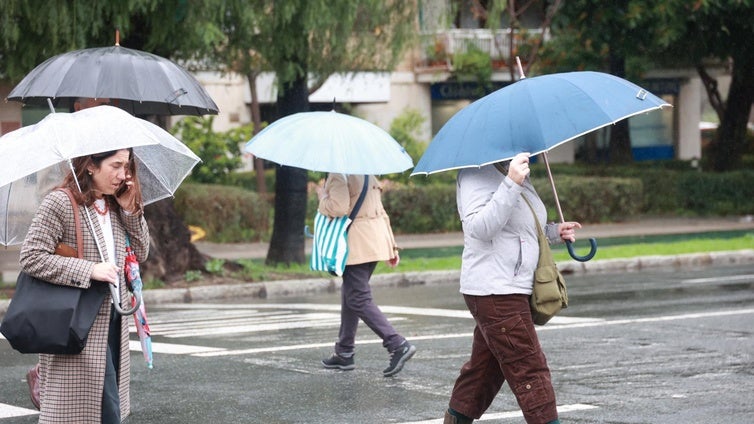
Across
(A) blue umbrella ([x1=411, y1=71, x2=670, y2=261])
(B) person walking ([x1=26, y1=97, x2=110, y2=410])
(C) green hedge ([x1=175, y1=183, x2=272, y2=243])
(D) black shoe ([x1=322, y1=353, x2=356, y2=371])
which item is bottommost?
(C) green hedge ([x1=175, y1=183, x2=272, y2=243])

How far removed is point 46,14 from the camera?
13.9m

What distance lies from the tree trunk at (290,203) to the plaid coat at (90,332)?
11.7m

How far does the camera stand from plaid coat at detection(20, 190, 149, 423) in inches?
201

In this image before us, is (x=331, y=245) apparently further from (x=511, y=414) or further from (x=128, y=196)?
(x=128, y=196)

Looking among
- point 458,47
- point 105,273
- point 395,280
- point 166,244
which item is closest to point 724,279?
point 395,280

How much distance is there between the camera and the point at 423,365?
9.03 metres

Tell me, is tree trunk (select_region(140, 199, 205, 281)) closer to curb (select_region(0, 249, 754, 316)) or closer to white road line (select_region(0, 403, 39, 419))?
curb (select_region(0, 249, 754, 316))

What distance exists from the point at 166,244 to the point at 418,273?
3389 mm

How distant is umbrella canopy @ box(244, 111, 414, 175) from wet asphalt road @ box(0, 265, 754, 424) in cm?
145

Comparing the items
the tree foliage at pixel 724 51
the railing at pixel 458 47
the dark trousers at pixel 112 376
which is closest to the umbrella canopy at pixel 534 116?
the dark trousers at pixel 112 376

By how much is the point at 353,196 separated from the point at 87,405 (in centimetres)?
398

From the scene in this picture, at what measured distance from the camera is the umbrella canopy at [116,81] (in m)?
7.85

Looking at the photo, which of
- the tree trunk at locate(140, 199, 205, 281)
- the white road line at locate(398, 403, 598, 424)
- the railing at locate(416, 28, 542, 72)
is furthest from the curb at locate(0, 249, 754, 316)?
the railing at locate(416, 28, 542, 72)

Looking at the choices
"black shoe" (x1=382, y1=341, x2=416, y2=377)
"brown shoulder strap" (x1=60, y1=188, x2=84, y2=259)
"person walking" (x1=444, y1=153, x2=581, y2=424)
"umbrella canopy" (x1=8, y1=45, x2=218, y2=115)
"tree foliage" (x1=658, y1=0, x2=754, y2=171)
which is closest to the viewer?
"brown shoulder strap" (x1=60, y1=188, x2=84, y2=259)
